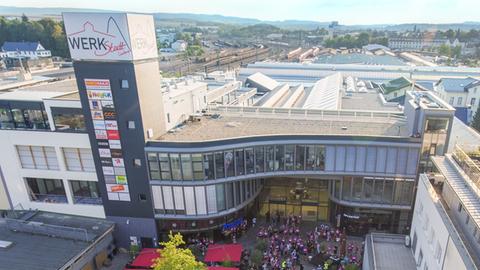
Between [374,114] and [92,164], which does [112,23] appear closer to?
[92,164]

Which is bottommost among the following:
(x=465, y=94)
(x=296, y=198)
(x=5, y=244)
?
(x=296, y=198)

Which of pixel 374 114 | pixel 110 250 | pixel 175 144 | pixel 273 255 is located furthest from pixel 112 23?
pixel 374 114

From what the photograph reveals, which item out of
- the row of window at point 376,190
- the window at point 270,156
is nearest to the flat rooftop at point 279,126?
the window at point 270,156

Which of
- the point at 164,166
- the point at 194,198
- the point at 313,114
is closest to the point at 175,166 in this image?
the point at 164,166

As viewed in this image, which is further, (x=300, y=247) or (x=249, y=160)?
(x=300, y=247)

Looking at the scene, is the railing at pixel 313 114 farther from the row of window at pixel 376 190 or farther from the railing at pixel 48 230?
the railing at pixel 48 230

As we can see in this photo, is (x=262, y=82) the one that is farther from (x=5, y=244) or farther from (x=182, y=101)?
(x=5, y=244)
